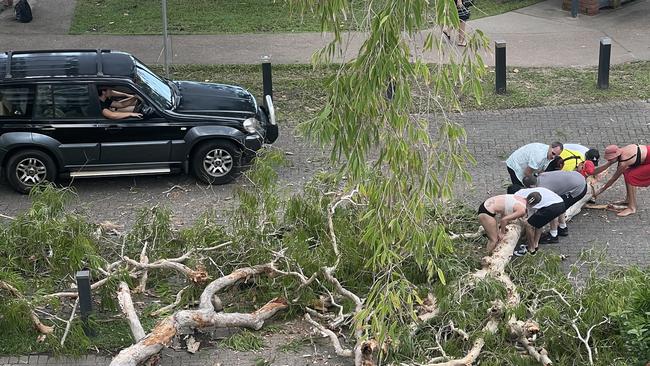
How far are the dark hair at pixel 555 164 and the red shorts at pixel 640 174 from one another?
798mm

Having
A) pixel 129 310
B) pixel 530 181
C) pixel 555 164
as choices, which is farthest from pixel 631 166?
pixel 129 310

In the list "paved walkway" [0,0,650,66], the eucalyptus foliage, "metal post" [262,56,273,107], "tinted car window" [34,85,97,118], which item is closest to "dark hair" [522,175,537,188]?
the eucalyptus foliage

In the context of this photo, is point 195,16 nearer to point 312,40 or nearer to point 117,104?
point 312,40

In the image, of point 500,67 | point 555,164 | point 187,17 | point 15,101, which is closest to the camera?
point 555,164

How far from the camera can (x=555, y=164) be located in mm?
11555

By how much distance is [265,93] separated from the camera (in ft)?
48.6

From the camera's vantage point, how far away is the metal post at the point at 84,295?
28.8 ft

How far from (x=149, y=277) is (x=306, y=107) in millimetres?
5632

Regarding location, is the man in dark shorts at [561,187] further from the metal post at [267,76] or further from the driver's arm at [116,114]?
the metal post at [267,76]

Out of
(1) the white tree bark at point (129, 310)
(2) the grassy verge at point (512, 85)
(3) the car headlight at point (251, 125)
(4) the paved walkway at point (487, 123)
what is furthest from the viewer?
(2) the grassy verge at point (512, 85)

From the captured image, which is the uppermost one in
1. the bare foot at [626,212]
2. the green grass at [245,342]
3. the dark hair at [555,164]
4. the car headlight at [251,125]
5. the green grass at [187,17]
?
the green grass at [187,17]

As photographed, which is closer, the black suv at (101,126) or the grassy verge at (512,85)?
the black suv at (101,126)

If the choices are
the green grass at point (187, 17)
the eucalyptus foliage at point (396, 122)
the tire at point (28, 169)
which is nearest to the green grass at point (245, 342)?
the eucalyptus foliage at point (396, 122)

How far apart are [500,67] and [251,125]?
188 inches
